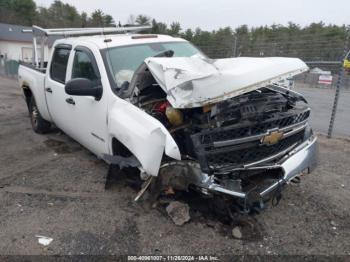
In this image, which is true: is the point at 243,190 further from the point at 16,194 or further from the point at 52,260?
the point at 16,194

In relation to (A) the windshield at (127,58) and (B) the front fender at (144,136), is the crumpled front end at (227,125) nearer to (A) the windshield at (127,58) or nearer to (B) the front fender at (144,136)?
(B) the front fender at (144,136)

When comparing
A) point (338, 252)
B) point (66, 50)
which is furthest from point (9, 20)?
point (338, 252)

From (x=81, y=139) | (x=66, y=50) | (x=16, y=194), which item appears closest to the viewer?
(x=16, y=194)

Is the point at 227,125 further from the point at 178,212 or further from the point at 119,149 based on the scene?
the point at 119,149

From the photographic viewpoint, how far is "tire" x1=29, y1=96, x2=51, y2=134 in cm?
674

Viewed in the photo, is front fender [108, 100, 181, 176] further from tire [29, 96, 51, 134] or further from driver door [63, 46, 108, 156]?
tire [29, 96, 51, 134]

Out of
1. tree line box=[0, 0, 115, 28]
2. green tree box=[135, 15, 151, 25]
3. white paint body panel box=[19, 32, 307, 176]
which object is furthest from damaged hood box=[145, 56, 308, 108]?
tree line box=[0, 0, 115, 28]

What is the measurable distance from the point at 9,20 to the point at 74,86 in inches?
2568

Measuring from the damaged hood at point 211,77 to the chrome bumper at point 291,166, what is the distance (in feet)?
2.34

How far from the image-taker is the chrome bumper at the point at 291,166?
3062 mm

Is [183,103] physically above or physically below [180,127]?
above

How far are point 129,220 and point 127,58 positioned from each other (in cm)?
201

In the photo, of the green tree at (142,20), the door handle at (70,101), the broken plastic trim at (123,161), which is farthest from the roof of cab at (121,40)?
the green tree at (142,20)

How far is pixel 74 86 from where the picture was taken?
3.95 meters
